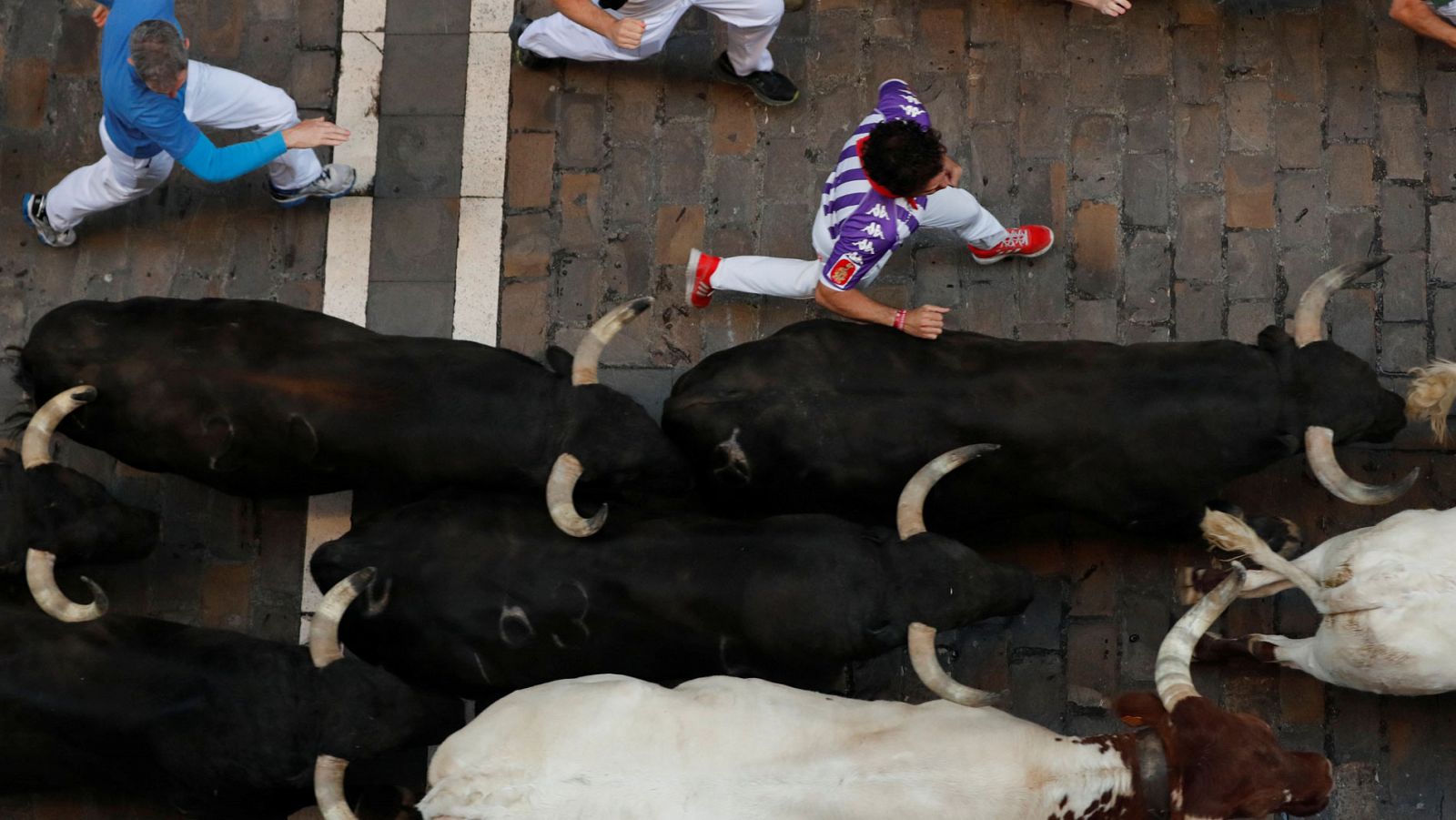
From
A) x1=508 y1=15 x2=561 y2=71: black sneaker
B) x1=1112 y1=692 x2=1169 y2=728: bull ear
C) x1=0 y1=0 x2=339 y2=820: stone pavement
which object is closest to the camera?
x1=1112 y1=692 x2=1169 y2=728: bull ear

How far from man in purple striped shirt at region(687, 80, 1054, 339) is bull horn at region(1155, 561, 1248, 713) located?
5.87 ft

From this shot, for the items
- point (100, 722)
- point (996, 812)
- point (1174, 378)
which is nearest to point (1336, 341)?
point (1174, 378)

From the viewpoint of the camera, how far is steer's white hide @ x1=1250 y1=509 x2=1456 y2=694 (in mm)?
6344

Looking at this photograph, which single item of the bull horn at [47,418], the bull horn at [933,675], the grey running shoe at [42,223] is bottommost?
the bull horn at [933,675]

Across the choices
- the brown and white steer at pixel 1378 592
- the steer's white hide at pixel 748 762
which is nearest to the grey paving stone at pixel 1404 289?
the brown and white steer at pixel 1378 592

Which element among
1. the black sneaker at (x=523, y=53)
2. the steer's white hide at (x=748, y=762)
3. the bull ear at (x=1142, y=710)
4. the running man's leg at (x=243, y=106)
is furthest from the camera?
the black sneaker at (x=523, y=53)

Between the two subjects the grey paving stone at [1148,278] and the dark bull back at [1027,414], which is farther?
the grey paving stone at [1148,278]

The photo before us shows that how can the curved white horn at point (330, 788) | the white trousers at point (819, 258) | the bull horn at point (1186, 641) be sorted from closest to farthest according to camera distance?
the bull horn at point (1186, 641) → the curved white horn at point (330, 788) → the white trousers at point (819, 258)

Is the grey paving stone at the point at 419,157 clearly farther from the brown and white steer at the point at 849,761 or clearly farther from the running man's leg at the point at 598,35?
the brown and white steer at the point at 849,761

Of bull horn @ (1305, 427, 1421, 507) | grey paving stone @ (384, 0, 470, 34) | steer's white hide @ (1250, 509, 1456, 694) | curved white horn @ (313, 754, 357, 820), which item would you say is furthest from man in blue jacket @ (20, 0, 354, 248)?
steer's white hide @ (1250, 509, 1456, 694)

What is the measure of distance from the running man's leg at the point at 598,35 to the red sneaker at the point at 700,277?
1151 millimetres

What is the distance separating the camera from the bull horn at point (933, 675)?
6.32 meters

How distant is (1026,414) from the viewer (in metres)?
6.76

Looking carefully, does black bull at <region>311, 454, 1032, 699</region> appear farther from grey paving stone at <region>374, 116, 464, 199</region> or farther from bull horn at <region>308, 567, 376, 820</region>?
grey paving stone at <region>374, 116, 464, 199</region>
